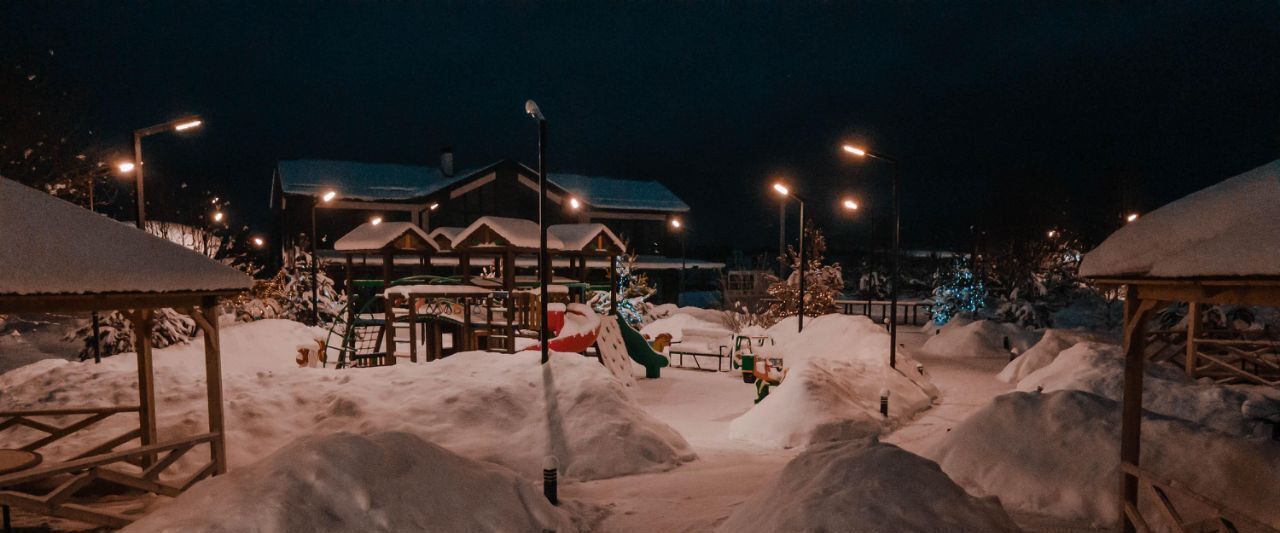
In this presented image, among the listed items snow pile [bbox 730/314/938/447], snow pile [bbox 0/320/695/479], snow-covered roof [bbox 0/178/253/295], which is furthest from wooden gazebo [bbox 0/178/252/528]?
snow pile [bbox 730/314/938/447]

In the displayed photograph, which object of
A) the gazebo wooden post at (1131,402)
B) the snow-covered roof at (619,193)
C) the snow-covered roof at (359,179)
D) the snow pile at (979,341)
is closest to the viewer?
the gazebo wooden post at (1131,402)

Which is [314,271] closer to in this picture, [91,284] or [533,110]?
[533,110]

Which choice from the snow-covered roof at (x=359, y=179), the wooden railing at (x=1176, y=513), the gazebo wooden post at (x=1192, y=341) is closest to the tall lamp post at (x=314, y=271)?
the snow-covered roof at (x=359, y=179)

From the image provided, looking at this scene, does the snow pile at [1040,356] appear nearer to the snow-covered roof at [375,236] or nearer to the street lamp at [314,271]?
the snow-covered roof at [375,236]

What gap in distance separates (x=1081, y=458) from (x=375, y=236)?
1663 cm

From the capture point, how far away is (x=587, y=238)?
58.4ft

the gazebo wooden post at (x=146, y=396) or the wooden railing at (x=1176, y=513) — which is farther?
the gazebo wooden post at (x=146, y=396)

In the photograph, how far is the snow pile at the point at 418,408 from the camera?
9.23 meters

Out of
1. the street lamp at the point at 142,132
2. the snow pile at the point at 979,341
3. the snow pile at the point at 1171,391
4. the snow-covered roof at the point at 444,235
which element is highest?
the street lamp at the point at 142,132

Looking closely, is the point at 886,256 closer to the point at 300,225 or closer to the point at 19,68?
the point at 300,225

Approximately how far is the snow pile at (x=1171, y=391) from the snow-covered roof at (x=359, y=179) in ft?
105

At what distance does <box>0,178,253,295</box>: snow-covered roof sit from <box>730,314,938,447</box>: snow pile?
9159 millimetres

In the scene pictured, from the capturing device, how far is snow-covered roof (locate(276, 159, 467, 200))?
115 feet

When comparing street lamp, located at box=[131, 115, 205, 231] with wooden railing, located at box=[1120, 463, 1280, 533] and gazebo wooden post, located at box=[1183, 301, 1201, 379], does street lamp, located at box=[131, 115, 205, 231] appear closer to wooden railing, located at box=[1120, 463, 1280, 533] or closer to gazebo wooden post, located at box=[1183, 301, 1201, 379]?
wooden railing, located at box=[1120, 463, 1280, 533]
